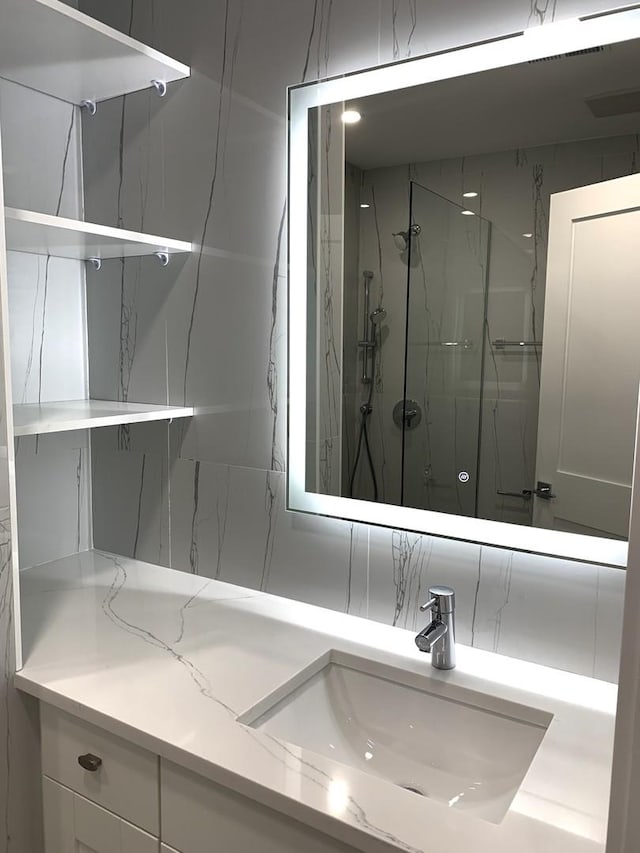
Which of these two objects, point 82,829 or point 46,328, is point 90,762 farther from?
point 46,328

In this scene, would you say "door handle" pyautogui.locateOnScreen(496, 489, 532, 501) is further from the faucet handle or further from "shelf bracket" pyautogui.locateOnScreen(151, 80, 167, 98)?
"shelf bracket" pyautogui.locateOnScreen(151, 80, 167, 98)

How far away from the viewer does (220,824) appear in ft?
3.26

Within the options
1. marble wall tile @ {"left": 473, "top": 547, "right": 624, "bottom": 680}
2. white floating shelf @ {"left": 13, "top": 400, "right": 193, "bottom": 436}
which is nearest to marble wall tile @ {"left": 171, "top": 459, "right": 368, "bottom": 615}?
white floating shelf @ {"left": 13, "top": 400, "right": 193, "bottom": 436}

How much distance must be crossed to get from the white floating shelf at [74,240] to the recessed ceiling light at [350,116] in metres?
0.48

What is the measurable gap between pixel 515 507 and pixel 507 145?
2.17 ft

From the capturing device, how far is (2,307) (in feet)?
3.78

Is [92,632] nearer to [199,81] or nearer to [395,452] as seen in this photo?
[395,452]

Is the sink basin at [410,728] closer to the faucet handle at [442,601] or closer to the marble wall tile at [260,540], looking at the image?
the faucet handle at [442,601]

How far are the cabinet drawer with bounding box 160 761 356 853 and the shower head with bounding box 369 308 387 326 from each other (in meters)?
0.88

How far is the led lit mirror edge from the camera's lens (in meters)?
1.12

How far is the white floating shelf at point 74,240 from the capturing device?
1271 mm

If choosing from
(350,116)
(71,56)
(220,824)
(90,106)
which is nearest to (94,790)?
(220,824)

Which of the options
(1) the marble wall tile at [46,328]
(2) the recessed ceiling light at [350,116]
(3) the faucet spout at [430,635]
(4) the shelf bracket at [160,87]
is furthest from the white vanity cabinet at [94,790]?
(4) the shelf bracket at [160,87]

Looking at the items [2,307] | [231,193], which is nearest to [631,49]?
[231,193]
